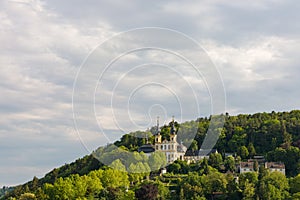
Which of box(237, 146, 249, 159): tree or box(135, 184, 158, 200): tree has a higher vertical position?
box(237, 146, 249, 159): tree

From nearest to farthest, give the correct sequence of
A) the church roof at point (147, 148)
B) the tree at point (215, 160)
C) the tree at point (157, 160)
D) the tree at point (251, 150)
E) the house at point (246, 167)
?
1. the house at point (246, 167)
2. the tree at point (215, 160)
3. the tree at point (157, 160)
4. the tree at point (251, 150)
5. the church roof at point (147, 148)

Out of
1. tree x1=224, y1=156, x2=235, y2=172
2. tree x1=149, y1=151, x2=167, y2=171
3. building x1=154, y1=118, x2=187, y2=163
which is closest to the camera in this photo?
tree x1=224, y1=156, x2=235, y2=172

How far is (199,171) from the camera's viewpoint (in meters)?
67.2

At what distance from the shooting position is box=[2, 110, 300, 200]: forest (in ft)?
176

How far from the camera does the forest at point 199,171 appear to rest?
2114 inches

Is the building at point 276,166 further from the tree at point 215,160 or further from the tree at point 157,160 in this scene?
the tree at point 157,160

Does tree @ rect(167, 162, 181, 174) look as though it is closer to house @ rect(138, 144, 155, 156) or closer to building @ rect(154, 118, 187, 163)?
building @ rect(154, 118, 187, 163)

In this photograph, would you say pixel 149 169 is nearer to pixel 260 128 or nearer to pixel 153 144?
pixel 153 144

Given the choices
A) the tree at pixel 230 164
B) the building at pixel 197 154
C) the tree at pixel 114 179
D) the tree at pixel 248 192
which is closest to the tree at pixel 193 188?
the tree at pixel 248 192

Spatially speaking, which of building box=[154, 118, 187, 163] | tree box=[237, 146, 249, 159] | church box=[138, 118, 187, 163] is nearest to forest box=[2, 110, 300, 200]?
tree box=[237, 146, 249, 159]

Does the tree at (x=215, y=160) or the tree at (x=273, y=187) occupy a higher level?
the tree at (x=215, y=160)

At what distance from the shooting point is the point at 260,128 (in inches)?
3324

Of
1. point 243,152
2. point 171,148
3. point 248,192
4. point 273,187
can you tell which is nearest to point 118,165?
point 171,148

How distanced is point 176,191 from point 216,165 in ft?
47.3
